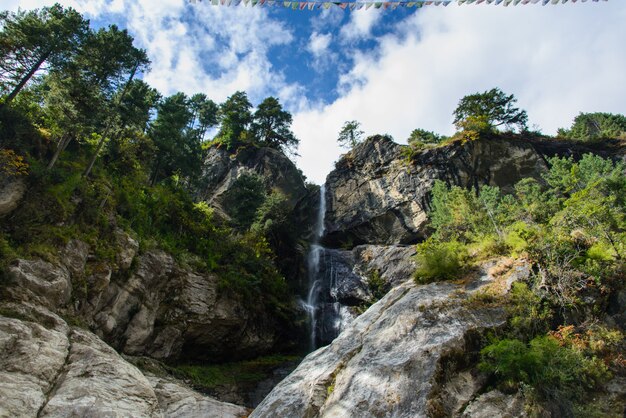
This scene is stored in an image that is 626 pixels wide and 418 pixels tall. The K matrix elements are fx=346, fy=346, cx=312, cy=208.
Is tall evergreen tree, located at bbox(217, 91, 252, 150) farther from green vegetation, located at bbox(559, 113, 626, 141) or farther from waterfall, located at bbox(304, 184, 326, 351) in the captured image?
green vegetation, located at bbox(559, 113, 626, 141)

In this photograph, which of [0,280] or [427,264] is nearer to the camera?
[0,280]

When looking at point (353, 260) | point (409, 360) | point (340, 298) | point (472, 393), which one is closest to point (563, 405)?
point (472, 393)

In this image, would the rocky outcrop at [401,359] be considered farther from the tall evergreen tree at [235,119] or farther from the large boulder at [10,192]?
the tall evergreen tree at [235,119]

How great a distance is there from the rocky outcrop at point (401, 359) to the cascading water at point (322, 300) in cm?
1276

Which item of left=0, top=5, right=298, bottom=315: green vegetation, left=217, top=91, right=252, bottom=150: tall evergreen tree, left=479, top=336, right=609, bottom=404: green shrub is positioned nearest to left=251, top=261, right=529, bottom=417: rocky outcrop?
left=479, top=336, right=609, bottom=404: green shrub

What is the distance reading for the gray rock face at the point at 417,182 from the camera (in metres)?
33.7

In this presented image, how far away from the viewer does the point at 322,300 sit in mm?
26953

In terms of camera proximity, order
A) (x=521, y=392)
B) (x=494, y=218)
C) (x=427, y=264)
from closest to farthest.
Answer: (x=521, y=392), (x=427, y=264), (x=494, y=218)

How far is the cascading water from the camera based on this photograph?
23.6 m

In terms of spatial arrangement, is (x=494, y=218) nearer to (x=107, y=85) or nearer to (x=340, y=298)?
(x=340, y=298)

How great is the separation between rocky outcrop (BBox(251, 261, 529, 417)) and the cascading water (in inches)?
502

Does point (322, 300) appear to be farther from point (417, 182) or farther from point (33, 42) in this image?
point (33, 42)

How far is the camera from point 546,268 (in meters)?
10.4

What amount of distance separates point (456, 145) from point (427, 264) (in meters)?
25.3
